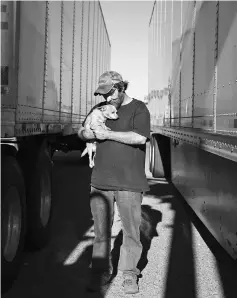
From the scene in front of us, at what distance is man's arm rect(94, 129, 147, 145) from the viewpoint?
3479 millimetres

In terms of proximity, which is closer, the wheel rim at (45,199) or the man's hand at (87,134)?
the man's hand at (87,134)

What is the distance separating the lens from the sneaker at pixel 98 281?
12.1 ft

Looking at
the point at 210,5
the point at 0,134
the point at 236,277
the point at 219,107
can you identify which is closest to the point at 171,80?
the point at 210,5

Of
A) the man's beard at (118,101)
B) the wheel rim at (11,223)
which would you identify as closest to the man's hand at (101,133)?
the man's beard at (118,101)

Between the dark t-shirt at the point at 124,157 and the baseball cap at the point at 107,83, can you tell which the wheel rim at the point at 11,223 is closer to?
the dark t-shirt at the point at 124,157

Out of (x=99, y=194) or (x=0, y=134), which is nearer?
(x=0, y=134)

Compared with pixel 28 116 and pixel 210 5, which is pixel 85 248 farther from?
pixel 210 5

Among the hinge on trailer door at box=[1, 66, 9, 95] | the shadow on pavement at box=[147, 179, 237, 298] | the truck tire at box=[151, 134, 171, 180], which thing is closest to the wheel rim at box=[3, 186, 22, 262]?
the hinge on trailer door at box=[1, 66, 9, 95]

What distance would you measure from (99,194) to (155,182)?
6459mm

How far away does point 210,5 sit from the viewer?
4.37 m

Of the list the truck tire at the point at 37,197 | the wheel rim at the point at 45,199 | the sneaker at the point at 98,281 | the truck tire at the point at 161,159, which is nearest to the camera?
the sneaker at the point at 98,281

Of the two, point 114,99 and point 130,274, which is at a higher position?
point 114,99

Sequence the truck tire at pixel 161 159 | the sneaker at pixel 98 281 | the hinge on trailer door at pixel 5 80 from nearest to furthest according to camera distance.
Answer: the hinge on trailer door at pixel 5 80, the sneaker at pixel 98 281, the truck tire at pixel 161 159

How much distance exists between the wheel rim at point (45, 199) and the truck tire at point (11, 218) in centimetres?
89
